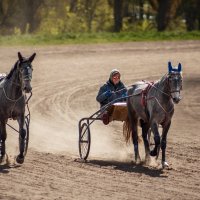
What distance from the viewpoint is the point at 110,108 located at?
13.9 metres

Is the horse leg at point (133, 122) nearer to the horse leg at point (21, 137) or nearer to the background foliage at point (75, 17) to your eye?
the horse leg at point (21, 137)

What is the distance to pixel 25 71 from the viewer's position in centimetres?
1288

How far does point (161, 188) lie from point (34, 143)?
560cm

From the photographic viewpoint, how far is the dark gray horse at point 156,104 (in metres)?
12.7

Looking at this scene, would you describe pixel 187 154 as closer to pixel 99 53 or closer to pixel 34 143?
pixel 34 143

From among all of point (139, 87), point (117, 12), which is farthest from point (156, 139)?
point (117, 12)

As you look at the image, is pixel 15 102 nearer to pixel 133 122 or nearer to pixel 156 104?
pixel 133 122

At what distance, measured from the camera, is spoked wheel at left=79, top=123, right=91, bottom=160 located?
14.1 metres

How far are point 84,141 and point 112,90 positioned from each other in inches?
37.9

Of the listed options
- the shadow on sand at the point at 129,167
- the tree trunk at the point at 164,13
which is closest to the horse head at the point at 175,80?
the shadow on sand at the point at 129,167

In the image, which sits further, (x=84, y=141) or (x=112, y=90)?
(x=112, y=90)

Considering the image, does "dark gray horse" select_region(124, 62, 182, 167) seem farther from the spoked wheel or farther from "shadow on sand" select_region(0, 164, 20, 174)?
"shadow on sand" select_region(0, 164, 20, 174)

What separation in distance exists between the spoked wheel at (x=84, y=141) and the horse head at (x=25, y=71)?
5.59ft

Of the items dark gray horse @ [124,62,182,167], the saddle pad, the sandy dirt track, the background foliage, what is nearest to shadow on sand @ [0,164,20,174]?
the sandy dirt track
